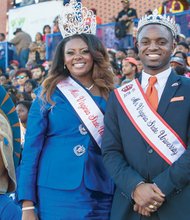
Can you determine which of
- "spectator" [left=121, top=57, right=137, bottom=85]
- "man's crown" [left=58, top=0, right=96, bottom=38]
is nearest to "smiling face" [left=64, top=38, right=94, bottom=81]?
"man's crown" [left=58, top=0, right=96, bottom=38]

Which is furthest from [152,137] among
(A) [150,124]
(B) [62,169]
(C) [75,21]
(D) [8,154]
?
(C) [75,21]

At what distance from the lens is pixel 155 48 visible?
105 inches

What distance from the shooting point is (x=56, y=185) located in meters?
2.85

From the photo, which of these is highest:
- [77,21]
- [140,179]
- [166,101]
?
[77,21]

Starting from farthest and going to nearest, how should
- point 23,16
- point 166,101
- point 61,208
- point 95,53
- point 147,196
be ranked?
1. point 23,16
2. point 95,53
3. point 61,208
4. point 166,101
5. point 147,196

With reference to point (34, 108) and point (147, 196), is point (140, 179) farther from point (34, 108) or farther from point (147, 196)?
point (34, 108)

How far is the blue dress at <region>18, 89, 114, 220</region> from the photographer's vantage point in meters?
2.84

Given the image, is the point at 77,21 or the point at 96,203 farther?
the point at 77,21

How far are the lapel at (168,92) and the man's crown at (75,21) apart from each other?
755 mm

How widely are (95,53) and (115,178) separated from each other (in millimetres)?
853

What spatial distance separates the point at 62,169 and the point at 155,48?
0.82 metres

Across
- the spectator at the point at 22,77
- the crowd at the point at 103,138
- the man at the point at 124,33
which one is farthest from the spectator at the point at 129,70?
the crowd at the point at 103,138

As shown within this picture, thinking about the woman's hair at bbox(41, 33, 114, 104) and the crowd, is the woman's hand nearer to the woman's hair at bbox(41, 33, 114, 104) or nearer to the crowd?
the crowd

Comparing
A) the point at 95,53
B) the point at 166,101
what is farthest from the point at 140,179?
the point at 95,53
